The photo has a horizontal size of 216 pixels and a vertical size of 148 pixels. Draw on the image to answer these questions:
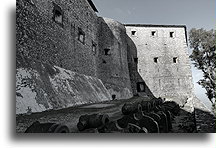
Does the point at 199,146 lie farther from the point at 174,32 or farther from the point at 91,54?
the point at 174,32

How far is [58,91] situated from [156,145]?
9.11 feet

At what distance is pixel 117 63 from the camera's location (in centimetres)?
1141

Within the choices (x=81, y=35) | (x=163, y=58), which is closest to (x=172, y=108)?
(x=81, y=35)

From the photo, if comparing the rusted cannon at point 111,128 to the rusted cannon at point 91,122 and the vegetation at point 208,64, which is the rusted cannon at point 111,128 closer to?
the rusted cannon at point 91,122

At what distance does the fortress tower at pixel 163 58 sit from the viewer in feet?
39.5

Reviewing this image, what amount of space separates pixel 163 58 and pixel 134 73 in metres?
2.50

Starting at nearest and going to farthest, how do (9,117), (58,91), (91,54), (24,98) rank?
(9,117) < (24,98) < (58,91) < (91,54)

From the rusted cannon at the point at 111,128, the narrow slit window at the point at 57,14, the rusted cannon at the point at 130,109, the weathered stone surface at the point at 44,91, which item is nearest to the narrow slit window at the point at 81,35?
the narrow slit window at the point at 57,14

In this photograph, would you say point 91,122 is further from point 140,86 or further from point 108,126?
point 140,86

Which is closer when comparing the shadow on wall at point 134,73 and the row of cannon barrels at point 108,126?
the row of cannon barrels at point 108,126

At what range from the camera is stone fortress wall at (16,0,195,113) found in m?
3.67

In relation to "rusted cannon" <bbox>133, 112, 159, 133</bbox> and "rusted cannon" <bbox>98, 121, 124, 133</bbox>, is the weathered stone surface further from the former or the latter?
"rusted cannon" <bbox>133, 112, 159, 133</bbox>

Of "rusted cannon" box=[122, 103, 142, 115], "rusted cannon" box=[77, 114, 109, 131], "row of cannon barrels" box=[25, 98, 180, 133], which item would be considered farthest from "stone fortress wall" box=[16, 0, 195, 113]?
"rusted cannon" box=[122, 103, 142, 115]
